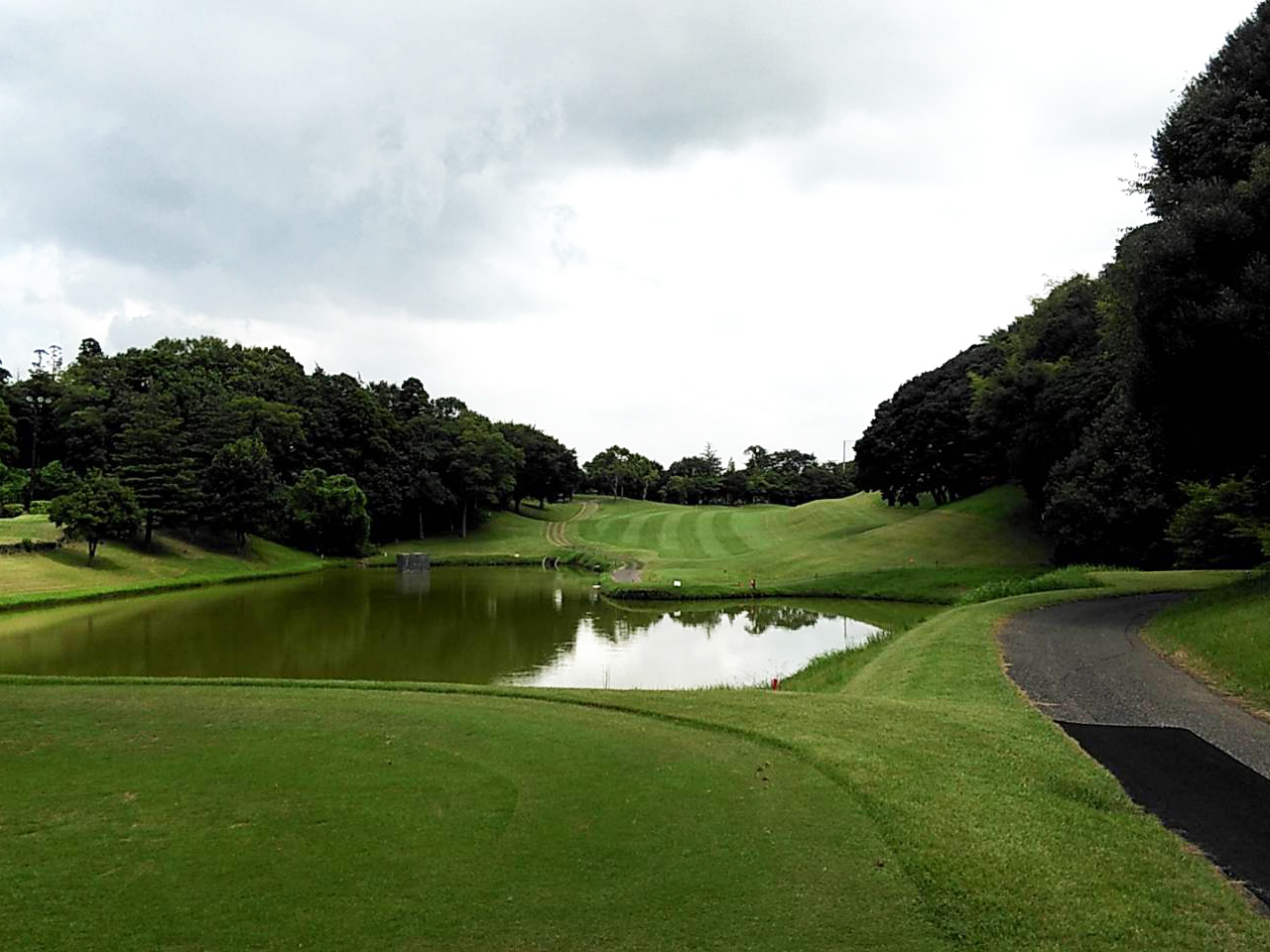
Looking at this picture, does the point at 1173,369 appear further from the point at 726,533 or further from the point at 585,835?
the point at 726,533

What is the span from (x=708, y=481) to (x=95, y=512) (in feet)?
277

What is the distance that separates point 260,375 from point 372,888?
74638 millimetres

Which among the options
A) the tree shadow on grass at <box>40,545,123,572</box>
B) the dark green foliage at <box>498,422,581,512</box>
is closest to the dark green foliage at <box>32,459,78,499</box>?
the tree shadow on grass at <box>40,545,123,572</box>

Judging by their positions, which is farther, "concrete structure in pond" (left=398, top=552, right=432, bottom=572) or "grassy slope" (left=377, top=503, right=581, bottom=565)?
"grassy slope" (left=377, top=503, right=581, bottom=565)

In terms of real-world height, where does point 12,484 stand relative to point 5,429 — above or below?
below

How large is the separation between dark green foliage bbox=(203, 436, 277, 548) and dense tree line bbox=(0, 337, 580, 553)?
0.08m

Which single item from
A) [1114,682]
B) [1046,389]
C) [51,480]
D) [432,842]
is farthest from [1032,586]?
[51,480]

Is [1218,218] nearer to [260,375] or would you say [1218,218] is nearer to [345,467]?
[345,467]

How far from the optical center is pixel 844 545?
149 ft

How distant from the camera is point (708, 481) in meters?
116

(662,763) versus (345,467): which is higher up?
(345,467)

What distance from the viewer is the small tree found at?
40094mm

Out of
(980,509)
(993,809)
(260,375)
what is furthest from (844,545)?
(260,375)

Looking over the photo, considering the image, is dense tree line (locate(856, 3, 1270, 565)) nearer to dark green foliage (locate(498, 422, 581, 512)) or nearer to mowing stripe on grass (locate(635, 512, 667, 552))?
mowing stripe on grass (locate(635, 512, 667, 552))
